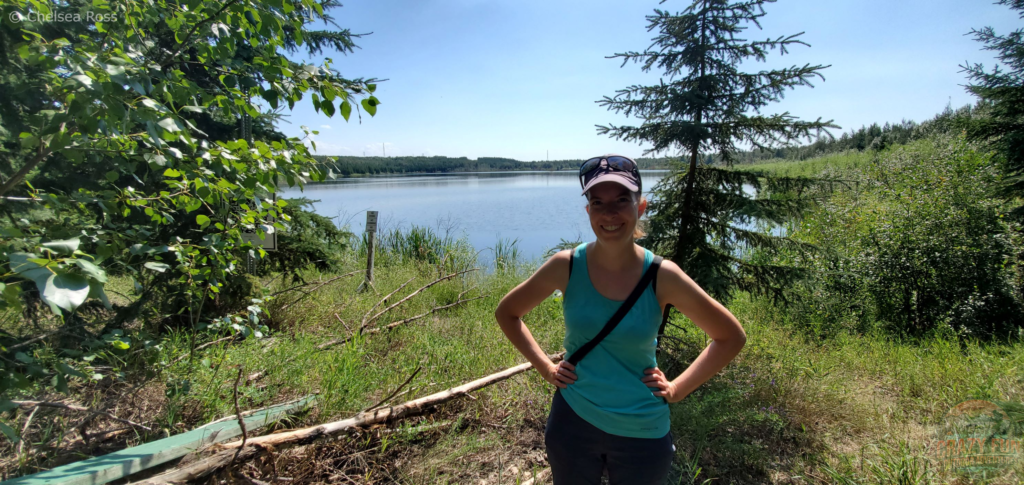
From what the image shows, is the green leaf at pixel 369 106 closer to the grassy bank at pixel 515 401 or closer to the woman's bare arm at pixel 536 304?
the woman's bare arm at pixel 536 304

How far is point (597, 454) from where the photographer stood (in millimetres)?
1680

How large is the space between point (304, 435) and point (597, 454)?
1.74 metres

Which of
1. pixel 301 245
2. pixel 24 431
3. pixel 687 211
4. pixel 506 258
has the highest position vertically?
pixel 687 211

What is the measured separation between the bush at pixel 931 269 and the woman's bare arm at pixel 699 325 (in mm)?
4386

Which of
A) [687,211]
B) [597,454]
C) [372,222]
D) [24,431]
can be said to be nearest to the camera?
[597,454]

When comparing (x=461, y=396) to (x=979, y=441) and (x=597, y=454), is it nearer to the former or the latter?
(x=597, y=454)

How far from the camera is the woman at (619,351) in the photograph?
1611 mm

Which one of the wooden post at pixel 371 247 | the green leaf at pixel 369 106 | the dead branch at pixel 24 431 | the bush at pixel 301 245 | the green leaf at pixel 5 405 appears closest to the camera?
the green leaf at pixel 5 405

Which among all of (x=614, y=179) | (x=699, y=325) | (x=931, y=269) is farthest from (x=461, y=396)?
(x=931, y=269)

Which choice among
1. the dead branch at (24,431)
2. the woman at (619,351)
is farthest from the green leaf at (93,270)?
the dead branch at (24,431)

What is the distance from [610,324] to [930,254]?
606 centimetres

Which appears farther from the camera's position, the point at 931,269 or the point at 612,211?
the point at 931,269

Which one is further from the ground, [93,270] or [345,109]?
[345,109]

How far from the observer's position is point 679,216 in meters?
3.87
